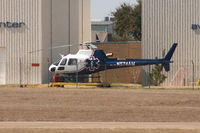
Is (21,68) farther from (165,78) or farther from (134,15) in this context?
(134,15)

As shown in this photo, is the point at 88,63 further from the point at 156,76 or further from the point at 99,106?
the point at 99,106

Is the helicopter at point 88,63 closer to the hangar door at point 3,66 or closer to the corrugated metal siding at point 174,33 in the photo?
the corrugated metal siding at point 174,33

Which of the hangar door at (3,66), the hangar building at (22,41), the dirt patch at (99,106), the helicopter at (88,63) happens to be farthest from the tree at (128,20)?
the dirt patch at (99,106)

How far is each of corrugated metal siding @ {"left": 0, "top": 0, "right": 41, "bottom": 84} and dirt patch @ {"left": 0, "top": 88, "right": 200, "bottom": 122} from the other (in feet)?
34.3

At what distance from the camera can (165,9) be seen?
40344mm

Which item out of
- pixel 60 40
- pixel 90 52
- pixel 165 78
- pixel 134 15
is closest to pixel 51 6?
pixel 60 40

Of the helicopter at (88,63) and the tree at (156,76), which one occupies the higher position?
the helicopter at (88,63)

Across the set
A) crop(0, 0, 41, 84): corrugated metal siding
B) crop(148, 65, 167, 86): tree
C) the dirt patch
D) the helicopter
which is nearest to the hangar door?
crop(0, 0, 41, 84): corrugated metal siding

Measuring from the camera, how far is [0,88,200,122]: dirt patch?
22259mm

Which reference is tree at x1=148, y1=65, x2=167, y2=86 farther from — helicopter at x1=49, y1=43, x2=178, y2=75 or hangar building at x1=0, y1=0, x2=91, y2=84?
hangar building at x1=0, y1=0, x2=91, y2=84

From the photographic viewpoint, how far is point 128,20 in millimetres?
70312

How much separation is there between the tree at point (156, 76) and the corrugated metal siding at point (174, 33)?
70 centimetres

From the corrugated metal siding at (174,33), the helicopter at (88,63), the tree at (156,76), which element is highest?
the corrugated metal siding at (174,33)

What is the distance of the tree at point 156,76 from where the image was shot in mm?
39469
